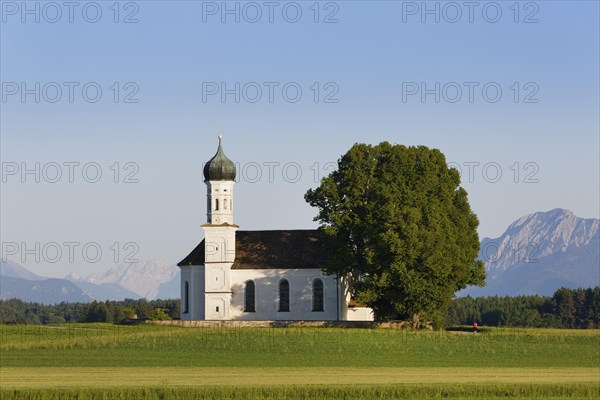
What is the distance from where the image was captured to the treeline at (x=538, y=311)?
151750 millimetres

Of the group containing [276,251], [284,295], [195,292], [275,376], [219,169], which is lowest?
[275,376]

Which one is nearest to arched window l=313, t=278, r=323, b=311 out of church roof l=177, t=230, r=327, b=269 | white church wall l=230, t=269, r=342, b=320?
white church wall l=230, t=269, r=342, b=320

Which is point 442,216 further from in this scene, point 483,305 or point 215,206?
point 483,305

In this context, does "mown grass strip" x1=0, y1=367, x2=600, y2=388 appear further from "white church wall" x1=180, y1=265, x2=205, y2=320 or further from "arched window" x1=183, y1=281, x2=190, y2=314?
"arched window" x1=183, y1=281, x2=190, y2=314

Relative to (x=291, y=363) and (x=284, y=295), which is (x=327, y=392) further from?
(x=284, y=295)

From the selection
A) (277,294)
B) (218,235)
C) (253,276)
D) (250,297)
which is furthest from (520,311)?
(218,235)

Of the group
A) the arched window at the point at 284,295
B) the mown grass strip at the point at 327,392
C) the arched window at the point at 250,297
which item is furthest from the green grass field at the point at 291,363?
the arched window at the point at 284,295

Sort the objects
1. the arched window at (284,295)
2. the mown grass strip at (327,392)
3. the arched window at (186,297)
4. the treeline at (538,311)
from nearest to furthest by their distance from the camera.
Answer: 1. the mown grass strip at (327,392)
2. the arched window at (284,295)
3. the arched window at (186,297)
4. the treeline at (538,311)

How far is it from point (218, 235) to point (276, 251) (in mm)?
5142

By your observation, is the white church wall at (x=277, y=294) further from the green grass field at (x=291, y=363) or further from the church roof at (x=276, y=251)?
the green grass field at (x=291, y=363)

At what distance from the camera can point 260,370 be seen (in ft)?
180

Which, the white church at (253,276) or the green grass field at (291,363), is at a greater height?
the white church at (253,276)

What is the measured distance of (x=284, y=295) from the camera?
97.4 meters

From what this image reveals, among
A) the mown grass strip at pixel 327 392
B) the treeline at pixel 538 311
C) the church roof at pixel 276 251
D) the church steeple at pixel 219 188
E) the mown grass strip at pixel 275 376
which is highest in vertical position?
the church steeple at pixel 219 188
